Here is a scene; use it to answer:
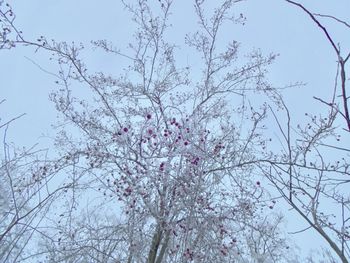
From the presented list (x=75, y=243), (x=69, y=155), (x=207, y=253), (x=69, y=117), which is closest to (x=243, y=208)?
(x=207, y=253)

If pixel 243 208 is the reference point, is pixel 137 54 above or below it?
above

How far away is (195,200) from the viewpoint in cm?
376

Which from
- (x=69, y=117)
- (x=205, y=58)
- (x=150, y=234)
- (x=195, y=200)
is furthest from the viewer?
(x=205, y=58)

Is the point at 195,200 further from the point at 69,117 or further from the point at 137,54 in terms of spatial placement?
the point at 137,54

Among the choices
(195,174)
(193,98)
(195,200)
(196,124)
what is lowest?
(195,200)

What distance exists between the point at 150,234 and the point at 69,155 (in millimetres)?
1415

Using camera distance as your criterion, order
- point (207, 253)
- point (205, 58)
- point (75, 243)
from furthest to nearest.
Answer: point (205, 58), point (75, 243), point (207, 253)

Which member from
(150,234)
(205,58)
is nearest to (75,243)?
(150,234)

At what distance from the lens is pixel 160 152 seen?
14.5ft

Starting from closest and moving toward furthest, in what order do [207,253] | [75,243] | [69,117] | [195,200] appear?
[195,200] → [207,253] → [75,243] → [69,117]

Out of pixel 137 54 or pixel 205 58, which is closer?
pixel 137 54

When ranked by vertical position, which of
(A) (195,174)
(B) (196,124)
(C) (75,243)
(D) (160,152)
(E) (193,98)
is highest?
(E) (193,98)

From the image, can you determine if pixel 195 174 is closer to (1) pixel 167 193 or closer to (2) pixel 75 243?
(1) pixel 167 193

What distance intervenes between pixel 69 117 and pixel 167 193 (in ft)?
6.99
